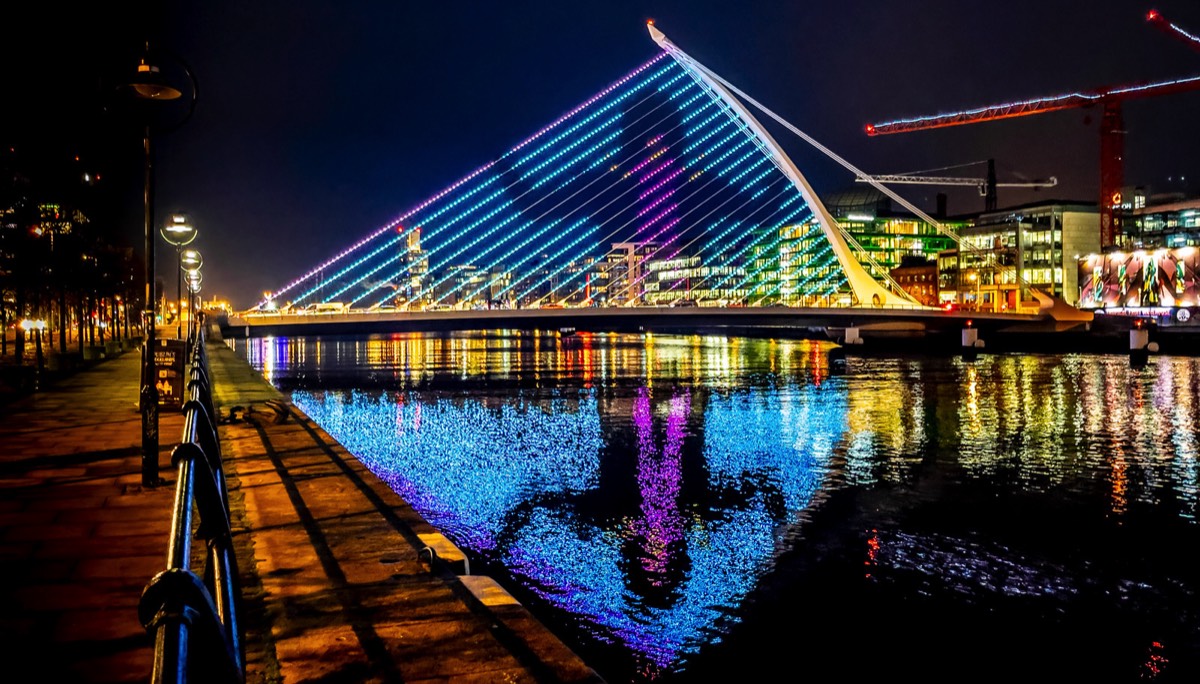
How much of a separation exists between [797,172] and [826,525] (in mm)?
51640

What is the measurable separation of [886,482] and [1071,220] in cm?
10564

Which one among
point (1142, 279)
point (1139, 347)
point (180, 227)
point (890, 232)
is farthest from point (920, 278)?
point (180, 227)

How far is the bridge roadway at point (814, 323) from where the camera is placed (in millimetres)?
50844

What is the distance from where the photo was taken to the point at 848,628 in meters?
9.20

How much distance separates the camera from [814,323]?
299ft

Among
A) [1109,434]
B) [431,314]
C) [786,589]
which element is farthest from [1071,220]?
[786,589]

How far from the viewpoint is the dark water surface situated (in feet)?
28.7

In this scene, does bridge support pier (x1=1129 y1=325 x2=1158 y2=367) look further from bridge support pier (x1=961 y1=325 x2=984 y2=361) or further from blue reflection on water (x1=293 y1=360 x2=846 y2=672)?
blue reflection on water (x1=293 y1=360 x2=846 y2=672)

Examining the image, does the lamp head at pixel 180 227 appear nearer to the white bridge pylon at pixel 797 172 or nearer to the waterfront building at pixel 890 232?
the white bridge pylon at pixel 797 172

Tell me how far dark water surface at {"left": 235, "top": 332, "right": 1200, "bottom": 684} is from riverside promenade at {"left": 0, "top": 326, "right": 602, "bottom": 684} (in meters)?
2.44

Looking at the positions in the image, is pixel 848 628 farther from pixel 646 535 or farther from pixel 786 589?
pixel 646 535

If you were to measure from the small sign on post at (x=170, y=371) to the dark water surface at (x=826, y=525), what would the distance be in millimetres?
4087

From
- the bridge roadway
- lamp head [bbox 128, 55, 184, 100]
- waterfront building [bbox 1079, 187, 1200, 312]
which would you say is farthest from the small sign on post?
waterfront building [bbox 1079, 187, 1200, 312]

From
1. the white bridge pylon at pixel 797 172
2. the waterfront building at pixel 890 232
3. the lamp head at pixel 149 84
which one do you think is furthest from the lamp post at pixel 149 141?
the waterfront building at pixel 890 232
